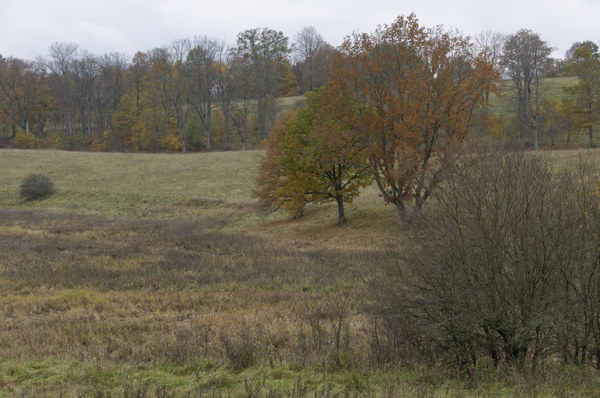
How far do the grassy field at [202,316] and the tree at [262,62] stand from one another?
125 ft

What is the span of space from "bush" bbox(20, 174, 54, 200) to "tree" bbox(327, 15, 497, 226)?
1366 inches

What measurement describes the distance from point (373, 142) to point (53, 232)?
17723 millimetres

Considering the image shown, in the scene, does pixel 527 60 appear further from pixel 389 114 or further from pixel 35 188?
pixel 35 188

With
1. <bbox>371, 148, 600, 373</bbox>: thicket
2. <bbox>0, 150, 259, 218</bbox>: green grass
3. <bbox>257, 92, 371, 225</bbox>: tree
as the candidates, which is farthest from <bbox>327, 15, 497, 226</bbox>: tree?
<bbox>0, 150, 259, 218</bbox>: green grass

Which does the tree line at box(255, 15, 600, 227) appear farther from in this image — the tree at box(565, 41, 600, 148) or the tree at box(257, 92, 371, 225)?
the tree at box(565, 41, 600, 148)

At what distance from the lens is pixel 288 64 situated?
8869 centimetres

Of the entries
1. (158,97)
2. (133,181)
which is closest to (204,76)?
(158,97)

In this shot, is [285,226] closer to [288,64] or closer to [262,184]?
[262,184]

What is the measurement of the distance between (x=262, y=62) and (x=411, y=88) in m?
48.5

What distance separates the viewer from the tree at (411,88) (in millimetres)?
21953

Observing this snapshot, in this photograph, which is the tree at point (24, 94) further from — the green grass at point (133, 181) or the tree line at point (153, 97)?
the green grass at point (133, 181)

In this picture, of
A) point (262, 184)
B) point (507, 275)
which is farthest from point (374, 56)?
point (507, 275)

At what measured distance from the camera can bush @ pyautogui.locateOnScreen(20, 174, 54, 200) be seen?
44719mm

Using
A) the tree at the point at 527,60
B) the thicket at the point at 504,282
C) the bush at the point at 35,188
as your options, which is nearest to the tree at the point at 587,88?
the tree at the point at 527,60
